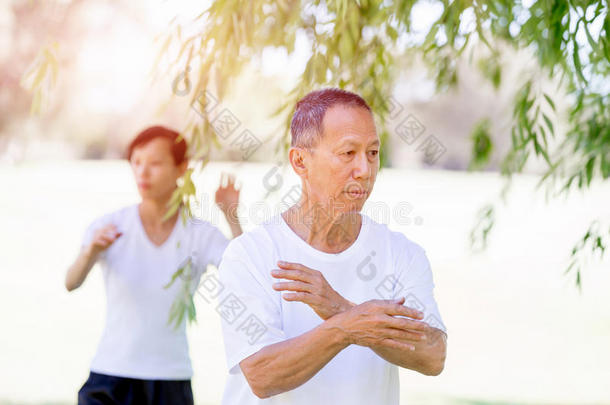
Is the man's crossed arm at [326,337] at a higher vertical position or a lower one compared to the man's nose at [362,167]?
lower

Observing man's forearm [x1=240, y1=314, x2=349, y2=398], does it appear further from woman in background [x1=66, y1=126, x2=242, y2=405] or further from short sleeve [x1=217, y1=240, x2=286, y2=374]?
woman in background [x1=66, y1=126, x2=242, y2=405]

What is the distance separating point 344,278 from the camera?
1675 millimetres

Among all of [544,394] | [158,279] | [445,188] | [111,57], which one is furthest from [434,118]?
[158,279]

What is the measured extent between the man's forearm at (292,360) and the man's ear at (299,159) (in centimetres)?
40

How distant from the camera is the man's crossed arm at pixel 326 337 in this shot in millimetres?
1411

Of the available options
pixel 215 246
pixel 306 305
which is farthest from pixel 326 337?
pixel 215 246

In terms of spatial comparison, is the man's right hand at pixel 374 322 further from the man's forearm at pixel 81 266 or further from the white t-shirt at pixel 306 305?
the man's forearm at pixel 81 266

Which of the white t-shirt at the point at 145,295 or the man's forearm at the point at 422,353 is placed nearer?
the man's forearm at the point at 422,353

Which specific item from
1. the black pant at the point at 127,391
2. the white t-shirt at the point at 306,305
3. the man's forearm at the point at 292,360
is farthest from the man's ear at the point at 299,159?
the black pant at the point at 127,391

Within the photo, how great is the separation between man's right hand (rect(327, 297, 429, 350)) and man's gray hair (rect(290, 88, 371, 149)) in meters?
0.42

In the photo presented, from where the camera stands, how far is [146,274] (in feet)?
9.39

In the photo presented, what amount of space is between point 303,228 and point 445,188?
1900cm

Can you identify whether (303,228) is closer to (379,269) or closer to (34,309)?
(379,269)

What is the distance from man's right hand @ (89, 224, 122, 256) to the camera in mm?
2746
